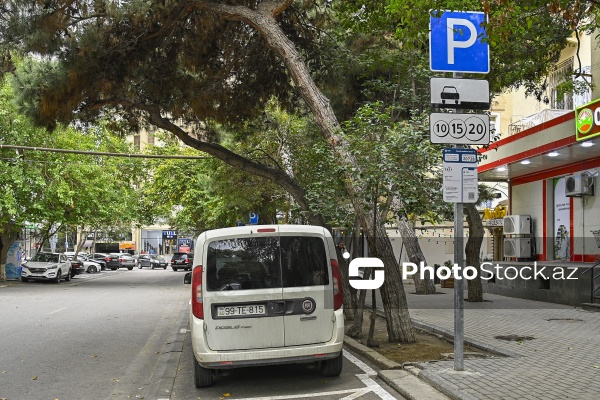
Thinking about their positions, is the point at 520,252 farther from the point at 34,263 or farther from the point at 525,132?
the point at 34,263

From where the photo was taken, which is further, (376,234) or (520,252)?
(520,252)

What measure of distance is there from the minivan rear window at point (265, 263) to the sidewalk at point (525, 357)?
5.97ft

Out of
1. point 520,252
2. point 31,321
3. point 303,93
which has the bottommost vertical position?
point 31,321

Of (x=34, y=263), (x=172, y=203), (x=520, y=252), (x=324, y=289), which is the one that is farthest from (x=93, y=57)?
(x=172, y=203)

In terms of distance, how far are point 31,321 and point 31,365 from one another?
6.00 meters

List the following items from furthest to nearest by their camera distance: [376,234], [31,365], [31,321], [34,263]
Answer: [34,263] < [31,321] < [376,234] < [31,365]

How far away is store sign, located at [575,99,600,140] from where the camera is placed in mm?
13195

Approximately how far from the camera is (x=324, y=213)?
36.2 feet

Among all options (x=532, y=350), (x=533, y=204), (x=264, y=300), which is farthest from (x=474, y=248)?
(x=264, y=300)

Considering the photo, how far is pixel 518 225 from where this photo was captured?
20.2 meters

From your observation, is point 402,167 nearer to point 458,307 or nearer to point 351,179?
point 351,179

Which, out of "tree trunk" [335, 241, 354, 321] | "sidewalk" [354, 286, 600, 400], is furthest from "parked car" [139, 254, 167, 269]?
"tree trunk" [335, 241, 354, 321]

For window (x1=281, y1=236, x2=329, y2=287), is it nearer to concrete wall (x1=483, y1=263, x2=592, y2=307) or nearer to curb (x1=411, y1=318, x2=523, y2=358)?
curb (x1=411, y1=318, x2=523, y2=358)

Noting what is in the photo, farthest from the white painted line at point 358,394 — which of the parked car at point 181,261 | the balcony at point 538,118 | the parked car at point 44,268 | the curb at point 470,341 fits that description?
the parked car at point 181,261
